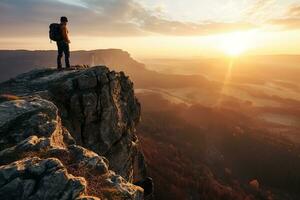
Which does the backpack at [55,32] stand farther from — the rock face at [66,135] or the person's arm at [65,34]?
the rock face at [66,135]

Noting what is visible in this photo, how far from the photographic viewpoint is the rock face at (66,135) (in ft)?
46.4

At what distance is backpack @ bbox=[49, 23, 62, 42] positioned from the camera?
3244 cm

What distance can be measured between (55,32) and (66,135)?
13.7 meters

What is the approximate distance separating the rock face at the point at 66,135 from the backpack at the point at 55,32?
399cm

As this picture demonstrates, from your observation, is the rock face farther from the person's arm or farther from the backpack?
the backpack

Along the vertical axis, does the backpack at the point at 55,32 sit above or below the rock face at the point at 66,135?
above

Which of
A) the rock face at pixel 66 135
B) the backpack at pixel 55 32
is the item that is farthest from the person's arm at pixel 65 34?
the rock face at pixel 66 135

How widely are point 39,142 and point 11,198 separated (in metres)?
4.64

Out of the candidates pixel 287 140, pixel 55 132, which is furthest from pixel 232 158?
pixel 55 132

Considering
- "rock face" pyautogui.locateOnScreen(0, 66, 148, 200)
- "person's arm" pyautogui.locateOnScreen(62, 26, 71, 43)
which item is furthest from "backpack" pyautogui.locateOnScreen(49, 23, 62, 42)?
"rock face" pyautogui.locateOnScreen(0, 66, 148, 200)

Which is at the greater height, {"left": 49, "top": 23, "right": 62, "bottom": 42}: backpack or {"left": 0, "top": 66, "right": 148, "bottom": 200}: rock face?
{"left": 49, "top": 23, "right": 62, "bottom": 42}: backpack

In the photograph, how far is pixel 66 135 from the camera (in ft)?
76.8

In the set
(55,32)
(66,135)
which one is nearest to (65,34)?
(55,32)

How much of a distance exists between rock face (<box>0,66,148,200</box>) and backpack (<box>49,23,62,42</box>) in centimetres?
399
